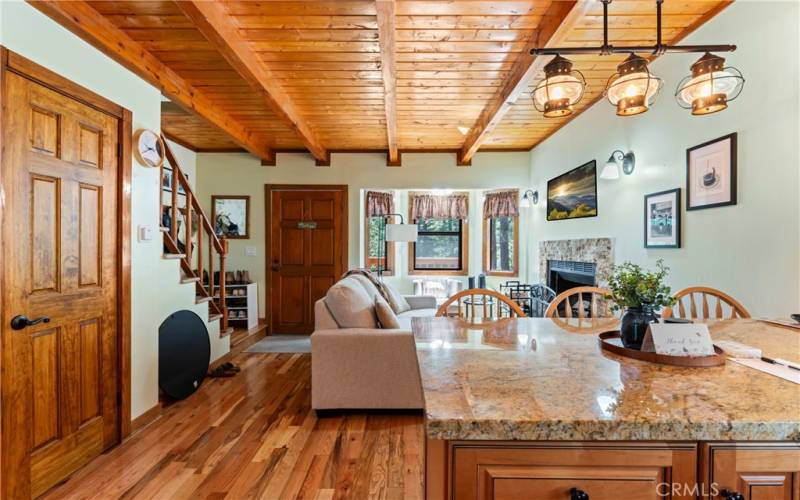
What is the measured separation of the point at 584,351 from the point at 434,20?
207cm

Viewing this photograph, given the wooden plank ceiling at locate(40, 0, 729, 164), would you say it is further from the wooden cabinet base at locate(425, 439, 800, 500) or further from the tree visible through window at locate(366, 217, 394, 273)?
the tree visible through window at locate(366, 217, 394, 273)

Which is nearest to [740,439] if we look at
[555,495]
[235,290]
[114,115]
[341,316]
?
[555,495]

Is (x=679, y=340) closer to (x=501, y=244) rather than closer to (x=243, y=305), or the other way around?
(x=243, y=305)

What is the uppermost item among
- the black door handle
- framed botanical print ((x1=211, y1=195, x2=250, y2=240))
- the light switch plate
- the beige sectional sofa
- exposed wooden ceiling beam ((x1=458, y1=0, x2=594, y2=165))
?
exposed wooden ceiling beam ((x1=458, y1=0, x2=594, y2=165))

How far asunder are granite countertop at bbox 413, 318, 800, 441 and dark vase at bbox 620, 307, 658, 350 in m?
0.11

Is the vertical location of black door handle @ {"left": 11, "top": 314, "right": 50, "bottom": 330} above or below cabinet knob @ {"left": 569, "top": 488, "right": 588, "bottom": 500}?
above

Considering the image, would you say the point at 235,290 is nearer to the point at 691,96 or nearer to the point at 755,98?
the point at 691,96

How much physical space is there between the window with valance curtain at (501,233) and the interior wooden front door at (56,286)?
528 centimetres

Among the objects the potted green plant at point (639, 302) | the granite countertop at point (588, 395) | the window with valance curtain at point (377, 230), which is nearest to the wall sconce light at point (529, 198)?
the window with valance curtain at point (377, 230)

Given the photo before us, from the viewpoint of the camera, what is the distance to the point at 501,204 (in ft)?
20.3

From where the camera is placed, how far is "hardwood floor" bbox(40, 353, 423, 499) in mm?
1852

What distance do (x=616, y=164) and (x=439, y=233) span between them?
3.89 meters

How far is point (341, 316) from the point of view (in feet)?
8.98
